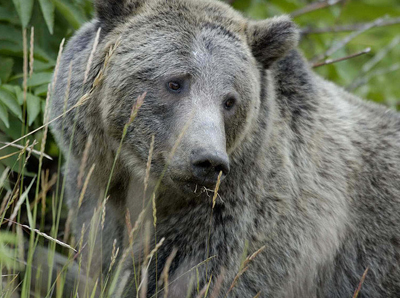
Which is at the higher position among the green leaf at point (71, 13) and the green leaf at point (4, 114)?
the green leaf at point (71, 13)

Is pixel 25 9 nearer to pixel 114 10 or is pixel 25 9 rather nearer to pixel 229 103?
pixel 114 10

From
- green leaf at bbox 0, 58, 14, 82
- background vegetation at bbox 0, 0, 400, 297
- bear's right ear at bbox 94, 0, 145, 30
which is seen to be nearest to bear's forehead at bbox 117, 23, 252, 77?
bear's right ear at bbox 94, 0, 145, 30

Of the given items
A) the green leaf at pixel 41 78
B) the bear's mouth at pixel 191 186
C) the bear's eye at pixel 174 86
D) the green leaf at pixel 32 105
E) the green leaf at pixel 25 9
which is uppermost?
the green leaf at pixel 25 9

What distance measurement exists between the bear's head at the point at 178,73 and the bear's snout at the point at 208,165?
130 millimetres

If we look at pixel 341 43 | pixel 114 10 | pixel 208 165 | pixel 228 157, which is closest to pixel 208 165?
pixel 208 165

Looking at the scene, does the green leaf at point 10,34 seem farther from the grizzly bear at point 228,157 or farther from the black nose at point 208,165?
the black nose at point 208,165

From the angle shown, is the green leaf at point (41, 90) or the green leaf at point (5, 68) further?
the green leaf at point (5, 68)

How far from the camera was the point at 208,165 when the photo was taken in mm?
3312

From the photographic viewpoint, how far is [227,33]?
4.05 m

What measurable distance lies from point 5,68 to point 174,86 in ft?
5.98

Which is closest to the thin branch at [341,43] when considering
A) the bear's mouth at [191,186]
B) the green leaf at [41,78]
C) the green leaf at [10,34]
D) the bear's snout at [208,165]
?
the green leaf at [41,78]

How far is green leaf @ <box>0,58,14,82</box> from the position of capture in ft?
15.9

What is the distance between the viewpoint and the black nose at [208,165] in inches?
128

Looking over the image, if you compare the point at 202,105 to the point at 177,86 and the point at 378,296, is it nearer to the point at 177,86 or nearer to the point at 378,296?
Answer: the point at 177,86
